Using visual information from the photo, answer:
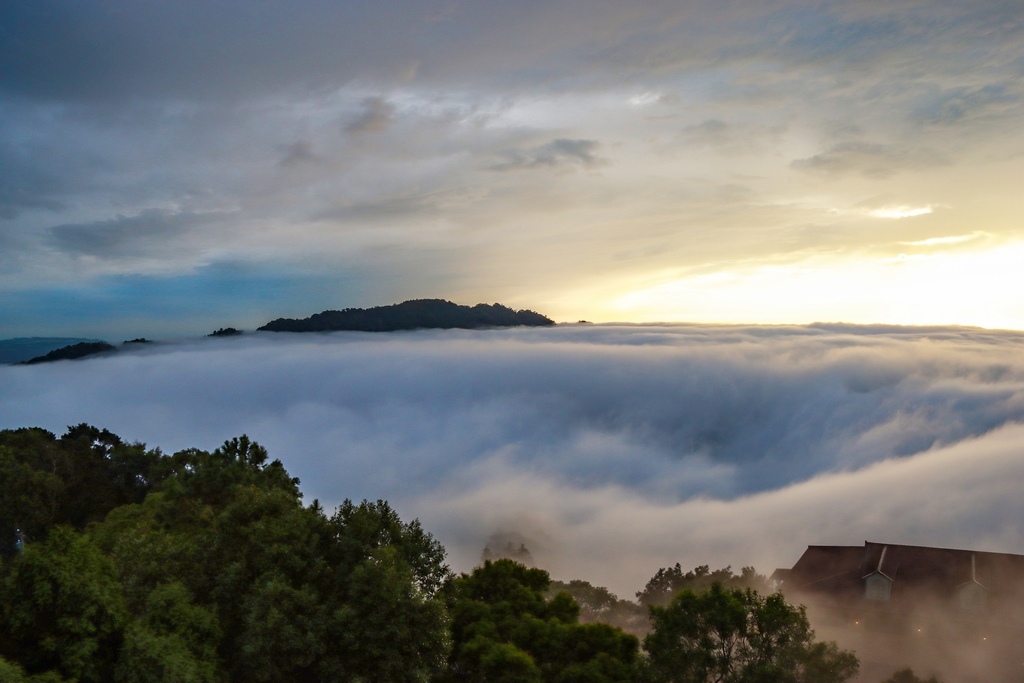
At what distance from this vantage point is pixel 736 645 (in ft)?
65.3

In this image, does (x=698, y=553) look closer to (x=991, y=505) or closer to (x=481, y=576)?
(x=991, y=505)

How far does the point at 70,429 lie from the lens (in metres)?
44.0

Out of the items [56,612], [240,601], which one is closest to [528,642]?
[240,601]

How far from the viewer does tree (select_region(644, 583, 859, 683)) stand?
18.9 m

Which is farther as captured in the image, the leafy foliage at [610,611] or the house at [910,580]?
the leafy foliage at [610,611]

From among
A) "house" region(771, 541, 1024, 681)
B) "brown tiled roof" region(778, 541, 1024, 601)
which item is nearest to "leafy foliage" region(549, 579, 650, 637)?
"brown tiled roof" region(778, 541, 1024, 601)

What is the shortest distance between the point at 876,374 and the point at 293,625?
702ft

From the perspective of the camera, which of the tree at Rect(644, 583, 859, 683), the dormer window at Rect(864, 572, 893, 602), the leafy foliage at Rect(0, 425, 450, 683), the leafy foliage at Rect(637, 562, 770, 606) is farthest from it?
the leafy foliage at Rect(637, 562, 770, 606)

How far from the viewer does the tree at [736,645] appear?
62.1ft

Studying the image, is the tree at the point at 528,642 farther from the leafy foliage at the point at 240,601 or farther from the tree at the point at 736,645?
the tree at the point at 736,645

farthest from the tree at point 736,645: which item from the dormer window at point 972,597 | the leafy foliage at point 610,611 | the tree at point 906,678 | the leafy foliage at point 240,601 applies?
the leafy foliage at point 610,611

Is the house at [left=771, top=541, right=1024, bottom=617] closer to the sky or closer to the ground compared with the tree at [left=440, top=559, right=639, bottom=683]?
closer to the ground

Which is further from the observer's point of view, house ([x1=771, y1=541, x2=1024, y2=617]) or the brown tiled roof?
the brown tiled roof

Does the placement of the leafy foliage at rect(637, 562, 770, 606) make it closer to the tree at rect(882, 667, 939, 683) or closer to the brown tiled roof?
the brown tiled roof
